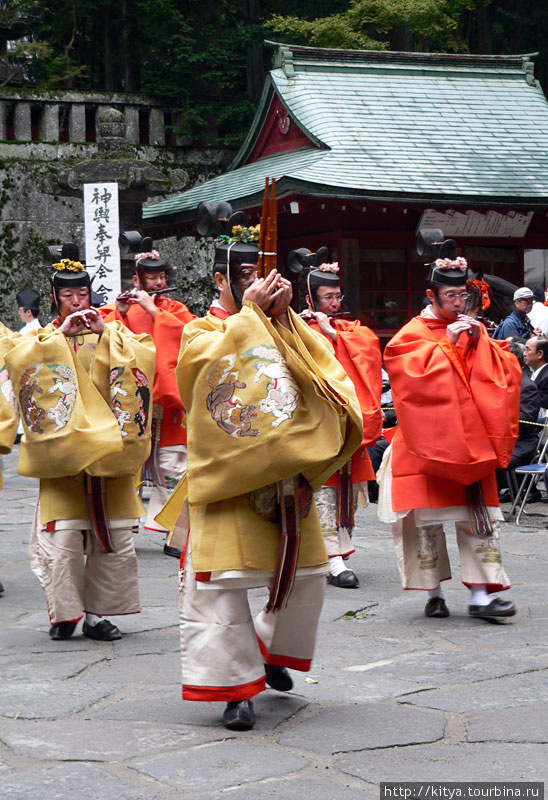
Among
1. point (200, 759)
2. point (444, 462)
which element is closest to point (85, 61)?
point (444, 462)

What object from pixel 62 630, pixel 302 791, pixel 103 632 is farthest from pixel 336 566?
pixel 302 791

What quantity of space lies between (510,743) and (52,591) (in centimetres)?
236

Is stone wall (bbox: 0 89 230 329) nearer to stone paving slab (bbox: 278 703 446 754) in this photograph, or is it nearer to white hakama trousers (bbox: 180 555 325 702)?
white hakama trousers (bbox: 180 555 325 702)

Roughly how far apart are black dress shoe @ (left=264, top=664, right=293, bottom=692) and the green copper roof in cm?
933

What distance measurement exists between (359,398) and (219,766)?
3.78 metres

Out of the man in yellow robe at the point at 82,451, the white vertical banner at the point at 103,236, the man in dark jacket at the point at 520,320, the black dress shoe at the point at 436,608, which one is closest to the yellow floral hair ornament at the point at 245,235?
the man in yellow robe at the point at 82,451

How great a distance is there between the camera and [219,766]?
11.2 ft

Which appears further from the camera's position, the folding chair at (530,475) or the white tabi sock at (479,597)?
the folding chair at (530,475)

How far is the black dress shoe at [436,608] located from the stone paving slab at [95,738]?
2134 millimetres

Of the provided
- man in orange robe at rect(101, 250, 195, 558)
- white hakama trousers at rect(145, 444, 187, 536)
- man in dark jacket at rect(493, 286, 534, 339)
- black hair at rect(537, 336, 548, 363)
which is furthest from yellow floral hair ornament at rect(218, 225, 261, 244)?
man in dark jacket at rect(493, 286, 534, 339)

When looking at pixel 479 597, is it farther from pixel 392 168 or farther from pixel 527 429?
pixel 392 168

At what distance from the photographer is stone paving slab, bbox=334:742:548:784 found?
3.28 metres

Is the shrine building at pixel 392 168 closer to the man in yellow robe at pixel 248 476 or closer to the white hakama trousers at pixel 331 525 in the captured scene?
the white hakama trousers at pixel 331 525

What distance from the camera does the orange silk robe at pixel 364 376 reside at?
687 centimetres
